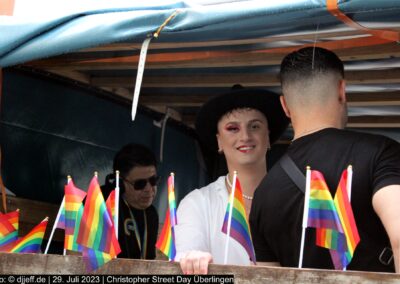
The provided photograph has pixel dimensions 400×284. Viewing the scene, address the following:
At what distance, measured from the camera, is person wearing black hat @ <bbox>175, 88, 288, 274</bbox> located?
13.4 ft

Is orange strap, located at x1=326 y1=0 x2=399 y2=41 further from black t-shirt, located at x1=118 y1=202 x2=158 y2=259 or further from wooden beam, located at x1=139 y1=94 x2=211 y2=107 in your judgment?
black t-shirt, located at x1=118 y1=202 x2=158 y2=259

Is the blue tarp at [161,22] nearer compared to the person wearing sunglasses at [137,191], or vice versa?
the blue tarp at [161,22]

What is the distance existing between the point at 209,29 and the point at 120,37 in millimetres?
445

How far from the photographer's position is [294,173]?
335cm

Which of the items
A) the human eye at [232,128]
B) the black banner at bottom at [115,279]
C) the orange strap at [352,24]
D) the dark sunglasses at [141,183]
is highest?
the orange strap at [352,24]

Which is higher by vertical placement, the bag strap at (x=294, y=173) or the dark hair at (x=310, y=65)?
the dark hair at (x=310, y=65)

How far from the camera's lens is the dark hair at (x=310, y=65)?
11.6 feet

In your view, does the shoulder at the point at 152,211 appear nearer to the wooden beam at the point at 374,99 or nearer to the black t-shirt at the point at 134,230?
the black t-shirt at the point at 134,230

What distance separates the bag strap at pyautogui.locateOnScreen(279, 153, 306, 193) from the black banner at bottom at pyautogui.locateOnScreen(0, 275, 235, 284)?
514 mm

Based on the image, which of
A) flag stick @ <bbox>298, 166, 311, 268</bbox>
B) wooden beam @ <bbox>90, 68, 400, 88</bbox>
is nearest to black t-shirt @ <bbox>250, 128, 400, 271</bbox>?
flag stick @ <bbox>298, 166, 311, 268</bbox>

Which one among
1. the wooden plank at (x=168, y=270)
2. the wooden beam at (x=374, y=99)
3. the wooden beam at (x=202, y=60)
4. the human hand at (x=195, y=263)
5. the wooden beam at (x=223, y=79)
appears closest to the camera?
the wooden plank at (x=168, y=270)

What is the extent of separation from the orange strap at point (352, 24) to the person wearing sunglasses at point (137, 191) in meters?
2.34

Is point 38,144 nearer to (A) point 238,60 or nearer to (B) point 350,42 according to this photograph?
(A) point 238,60

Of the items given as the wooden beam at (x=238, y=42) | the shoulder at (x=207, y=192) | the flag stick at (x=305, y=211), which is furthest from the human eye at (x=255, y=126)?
the flag stick at (x=305, y=211)
